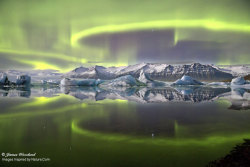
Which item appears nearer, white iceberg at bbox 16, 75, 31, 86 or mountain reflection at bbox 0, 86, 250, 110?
mountain reflection at bbox 0, 86, 250, 110

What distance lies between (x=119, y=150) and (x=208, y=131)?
4317mm

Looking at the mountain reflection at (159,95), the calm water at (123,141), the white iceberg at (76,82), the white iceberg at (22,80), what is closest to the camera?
the calm water at (123,141)

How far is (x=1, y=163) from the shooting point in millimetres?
5020

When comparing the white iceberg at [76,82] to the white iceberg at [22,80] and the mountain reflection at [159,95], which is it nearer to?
the white iceberg at [22,80]

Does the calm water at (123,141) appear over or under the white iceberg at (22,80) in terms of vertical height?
under

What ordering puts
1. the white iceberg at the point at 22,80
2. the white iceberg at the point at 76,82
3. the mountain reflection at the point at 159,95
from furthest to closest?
the white iceberg at the point at 76,82, the white iceberg at the point at 22,80, the mountain reflection at the point at 159,95

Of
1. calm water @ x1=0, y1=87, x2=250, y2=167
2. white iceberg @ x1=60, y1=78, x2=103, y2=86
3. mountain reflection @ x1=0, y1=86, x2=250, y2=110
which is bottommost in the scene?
calm water @ x1=0, y1=87, x2=250, y2=167

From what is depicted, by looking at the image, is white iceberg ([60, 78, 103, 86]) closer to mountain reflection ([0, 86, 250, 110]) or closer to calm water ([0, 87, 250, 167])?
mountain reflection ([0, 86, 250, 110])

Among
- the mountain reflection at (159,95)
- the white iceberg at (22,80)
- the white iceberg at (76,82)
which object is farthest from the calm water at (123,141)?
the white iceberg at (22,80)

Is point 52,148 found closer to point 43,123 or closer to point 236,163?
point 43,123

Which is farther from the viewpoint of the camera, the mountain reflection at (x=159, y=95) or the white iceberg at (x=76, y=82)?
the white iceberg at (x=76, y=82)

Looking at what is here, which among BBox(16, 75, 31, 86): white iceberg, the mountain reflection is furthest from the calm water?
BBox(16, 75, 31, 86): white iceberg

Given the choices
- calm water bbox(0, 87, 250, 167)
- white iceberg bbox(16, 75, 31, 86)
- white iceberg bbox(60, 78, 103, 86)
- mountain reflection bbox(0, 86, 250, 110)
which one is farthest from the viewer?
white iceberg bbox(60, 78, 103, 86)

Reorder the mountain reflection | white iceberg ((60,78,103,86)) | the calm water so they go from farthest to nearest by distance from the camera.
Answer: white iceberg ((60,78,103,86)), the mountain reflection, the calm water
